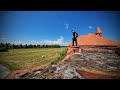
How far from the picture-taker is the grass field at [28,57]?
442 cm

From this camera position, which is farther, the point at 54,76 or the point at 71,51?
the point at 71,51

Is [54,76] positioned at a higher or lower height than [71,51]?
lower

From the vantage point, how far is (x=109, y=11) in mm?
4426

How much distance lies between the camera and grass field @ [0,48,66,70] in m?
4.42

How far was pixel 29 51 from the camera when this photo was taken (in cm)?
470

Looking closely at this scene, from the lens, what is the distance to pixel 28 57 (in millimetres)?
4566
